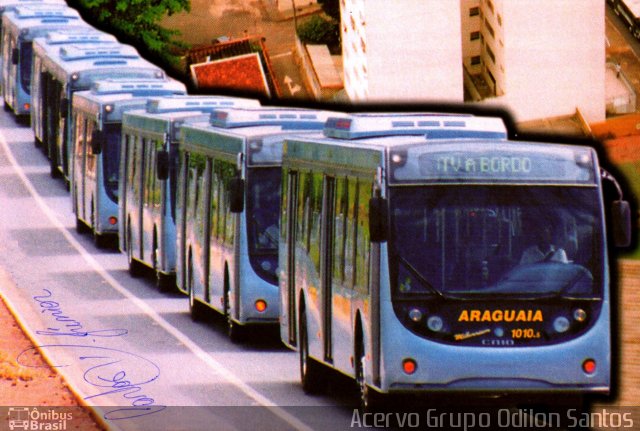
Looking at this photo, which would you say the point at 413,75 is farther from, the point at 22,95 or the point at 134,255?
the point at 134,255

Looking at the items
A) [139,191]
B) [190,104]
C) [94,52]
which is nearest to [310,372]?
[190,104]

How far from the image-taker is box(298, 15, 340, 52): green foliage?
99.6 m

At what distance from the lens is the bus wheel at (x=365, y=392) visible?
62.7 feet

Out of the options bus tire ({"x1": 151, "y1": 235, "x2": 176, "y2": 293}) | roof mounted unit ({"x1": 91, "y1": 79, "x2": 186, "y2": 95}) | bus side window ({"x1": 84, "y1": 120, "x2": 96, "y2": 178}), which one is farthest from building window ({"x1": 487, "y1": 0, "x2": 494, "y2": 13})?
bus tire ({"x1": 151, "y1": 235, "x2": 176, "y2": 293})

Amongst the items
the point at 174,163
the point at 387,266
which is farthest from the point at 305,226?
the point at 174,163

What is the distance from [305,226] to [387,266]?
358 cm

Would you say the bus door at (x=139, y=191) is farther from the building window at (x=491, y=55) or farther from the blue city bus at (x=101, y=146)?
the building window at (x=491, y=55)

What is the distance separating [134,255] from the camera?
3500 centimetres

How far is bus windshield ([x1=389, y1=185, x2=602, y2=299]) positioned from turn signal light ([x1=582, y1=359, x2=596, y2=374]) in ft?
1.90

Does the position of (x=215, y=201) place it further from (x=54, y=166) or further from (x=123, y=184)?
(x=54, y=166)

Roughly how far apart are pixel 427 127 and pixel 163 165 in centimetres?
1209
